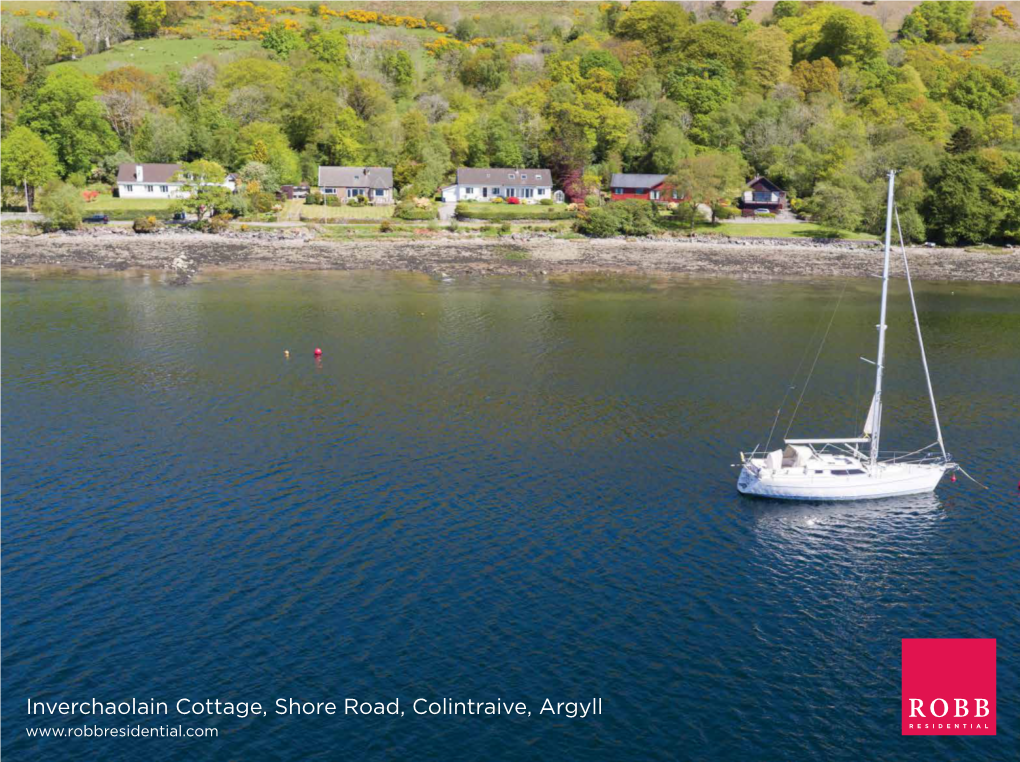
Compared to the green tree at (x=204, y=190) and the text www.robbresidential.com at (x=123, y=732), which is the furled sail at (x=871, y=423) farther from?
the green tree at (x=204, y=190)

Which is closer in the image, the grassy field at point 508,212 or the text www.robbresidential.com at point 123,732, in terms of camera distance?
the text www.robbresidential.com at point 123,732

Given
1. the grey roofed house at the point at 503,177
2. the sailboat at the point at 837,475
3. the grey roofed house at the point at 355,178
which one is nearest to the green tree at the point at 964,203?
the grey roofed house at the point at 503,177

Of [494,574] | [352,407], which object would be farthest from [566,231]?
[494,574]

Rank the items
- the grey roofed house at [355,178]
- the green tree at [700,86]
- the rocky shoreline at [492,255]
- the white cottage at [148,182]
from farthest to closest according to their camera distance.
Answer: the green tree at [700,86]
the grey roofed house at [355,178]
the white cottage at [148,182]
the rocky shoreline at [492,255]

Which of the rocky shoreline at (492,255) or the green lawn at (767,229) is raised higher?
the green lawn at (767,229)

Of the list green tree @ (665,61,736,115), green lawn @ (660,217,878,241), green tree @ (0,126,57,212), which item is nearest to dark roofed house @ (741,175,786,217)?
green lawn @ (660,217,878,241)

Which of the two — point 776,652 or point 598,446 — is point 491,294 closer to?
point 598,446

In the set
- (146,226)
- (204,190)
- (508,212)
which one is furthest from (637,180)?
(146,226)
